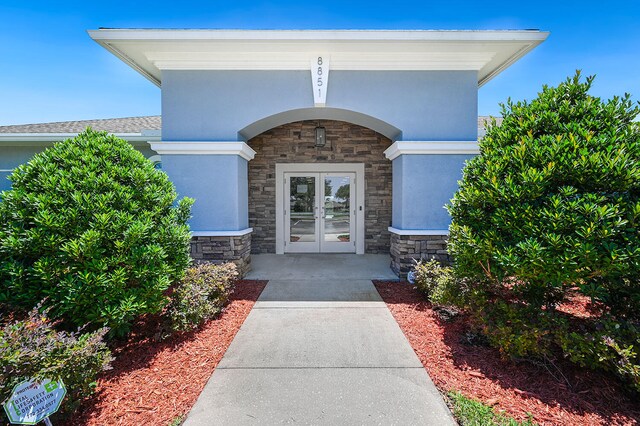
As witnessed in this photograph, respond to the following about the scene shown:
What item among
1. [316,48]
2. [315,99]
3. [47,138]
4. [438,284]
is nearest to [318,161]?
[315,99]

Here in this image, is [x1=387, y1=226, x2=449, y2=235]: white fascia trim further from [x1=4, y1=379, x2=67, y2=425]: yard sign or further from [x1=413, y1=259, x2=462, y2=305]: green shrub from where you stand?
[x1=4, y1=379, x2=67, y2=425]: yard sign

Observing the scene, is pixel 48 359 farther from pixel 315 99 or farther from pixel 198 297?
pixel 315 99

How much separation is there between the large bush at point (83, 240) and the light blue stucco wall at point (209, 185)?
1986mm

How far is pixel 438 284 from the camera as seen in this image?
4.12 meters

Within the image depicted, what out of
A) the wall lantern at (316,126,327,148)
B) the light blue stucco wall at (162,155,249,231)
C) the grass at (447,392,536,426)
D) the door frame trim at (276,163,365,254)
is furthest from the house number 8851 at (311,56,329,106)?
the grass at (447,392,536,426)

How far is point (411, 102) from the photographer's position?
5.46 metres

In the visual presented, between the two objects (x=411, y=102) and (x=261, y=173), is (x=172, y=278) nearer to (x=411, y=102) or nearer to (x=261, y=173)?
(x=261, y=173)

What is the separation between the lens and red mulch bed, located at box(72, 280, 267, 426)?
224cm

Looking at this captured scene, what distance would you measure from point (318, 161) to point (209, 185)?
314 centimetres

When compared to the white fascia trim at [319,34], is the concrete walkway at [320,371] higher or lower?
lower

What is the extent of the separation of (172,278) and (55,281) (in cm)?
111

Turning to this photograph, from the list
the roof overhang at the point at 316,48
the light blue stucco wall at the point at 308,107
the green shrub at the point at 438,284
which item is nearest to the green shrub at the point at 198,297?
the light blue stucco wall at the point at 308,107

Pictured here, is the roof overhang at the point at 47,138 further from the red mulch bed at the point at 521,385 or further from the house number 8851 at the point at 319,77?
the red mulch bed at the point at 521,385

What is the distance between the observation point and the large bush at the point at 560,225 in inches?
97.7
